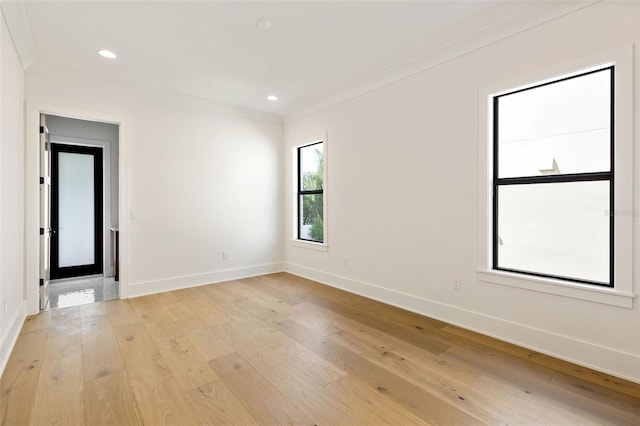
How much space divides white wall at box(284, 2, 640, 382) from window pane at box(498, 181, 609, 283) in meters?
0.22

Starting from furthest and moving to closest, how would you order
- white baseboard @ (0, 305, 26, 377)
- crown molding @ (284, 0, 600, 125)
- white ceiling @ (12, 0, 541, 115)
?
white ceiling @ (12, 0, 541, 115), crown molding @ (284, 0, 600, 125), white baseboard @ (0, 305, 26, 377)

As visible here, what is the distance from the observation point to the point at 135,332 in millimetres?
2883

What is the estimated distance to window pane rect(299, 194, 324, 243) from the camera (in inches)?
195

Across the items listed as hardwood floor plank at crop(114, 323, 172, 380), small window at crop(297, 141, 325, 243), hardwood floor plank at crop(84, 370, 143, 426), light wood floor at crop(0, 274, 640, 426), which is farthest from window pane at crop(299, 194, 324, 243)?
hardwood floor plank at crop(84, 370, 143, 426)

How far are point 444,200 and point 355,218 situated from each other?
1.33m

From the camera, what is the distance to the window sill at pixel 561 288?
2.13 m

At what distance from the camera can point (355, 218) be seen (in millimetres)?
4172

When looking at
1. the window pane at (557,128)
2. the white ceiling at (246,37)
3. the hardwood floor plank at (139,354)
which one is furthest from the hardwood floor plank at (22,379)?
the window pane at (557,128)

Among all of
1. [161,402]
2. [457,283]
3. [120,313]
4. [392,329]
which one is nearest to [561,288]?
[457,283]

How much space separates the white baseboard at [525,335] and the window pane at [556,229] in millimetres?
504

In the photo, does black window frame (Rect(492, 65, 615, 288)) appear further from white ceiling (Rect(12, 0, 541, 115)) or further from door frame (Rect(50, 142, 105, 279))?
door frame (Rect(50, 142, 105, 279))

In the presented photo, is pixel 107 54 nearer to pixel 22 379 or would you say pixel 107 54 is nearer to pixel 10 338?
pixel 10 338

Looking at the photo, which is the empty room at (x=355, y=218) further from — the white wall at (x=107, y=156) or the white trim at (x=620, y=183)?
the white wall at (x=107, y=156)

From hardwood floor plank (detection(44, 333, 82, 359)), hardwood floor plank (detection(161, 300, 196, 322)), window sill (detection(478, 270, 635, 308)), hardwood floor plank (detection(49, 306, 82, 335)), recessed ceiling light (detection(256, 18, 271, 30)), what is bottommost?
hardwood floor plank (detection(44, 333, 82, 359))
